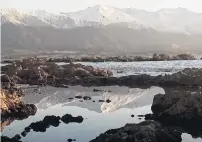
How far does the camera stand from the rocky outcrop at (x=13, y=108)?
4026 centimetres

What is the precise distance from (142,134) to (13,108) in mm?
15820

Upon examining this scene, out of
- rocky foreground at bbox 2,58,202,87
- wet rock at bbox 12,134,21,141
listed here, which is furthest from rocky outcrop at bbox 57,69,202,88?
wet rock at bbox 12,134,21,141

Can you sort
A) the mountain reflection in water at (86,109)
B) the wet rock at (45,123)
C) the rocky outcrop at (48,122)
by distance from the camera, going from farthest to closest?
the wet rock at (45,123) < the rocky outcrop at (48,122) < the mountain reflection in water at (86,109)

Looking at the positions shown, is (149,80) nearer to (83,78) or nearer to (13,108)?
(83,78)

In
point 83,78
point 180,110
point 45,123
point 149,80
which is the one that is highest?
point 180,110

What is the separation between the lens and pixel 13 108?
41.5 metres

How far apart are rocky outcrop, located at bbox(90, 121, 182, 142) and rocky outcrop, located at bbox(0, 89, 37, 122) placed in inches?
459

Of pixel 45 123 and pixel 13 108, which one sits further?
pixel 13 108

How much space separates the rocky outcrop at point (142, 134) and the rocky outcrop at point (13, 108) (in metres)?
11.7

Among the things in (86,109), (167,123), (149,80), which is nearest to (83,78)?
(149,80)

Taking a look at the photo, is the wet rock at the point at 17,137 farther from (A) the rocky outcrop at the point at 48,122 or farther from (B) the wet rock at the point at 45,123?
(B) the wet rock at the point at 45,123

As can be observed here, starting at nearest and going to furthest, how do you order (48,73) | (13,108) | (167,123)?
(167,123)
(13,108)
(48,73)

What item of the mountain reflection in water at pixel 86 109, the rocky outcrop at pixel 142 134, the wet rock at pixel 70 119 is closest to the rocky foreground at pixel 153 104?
the rocky outcrop at pixel 142 134

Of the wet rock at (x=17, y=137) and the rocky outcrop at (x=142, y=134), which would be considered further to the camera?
the wet rock at (x=17, y=137)
